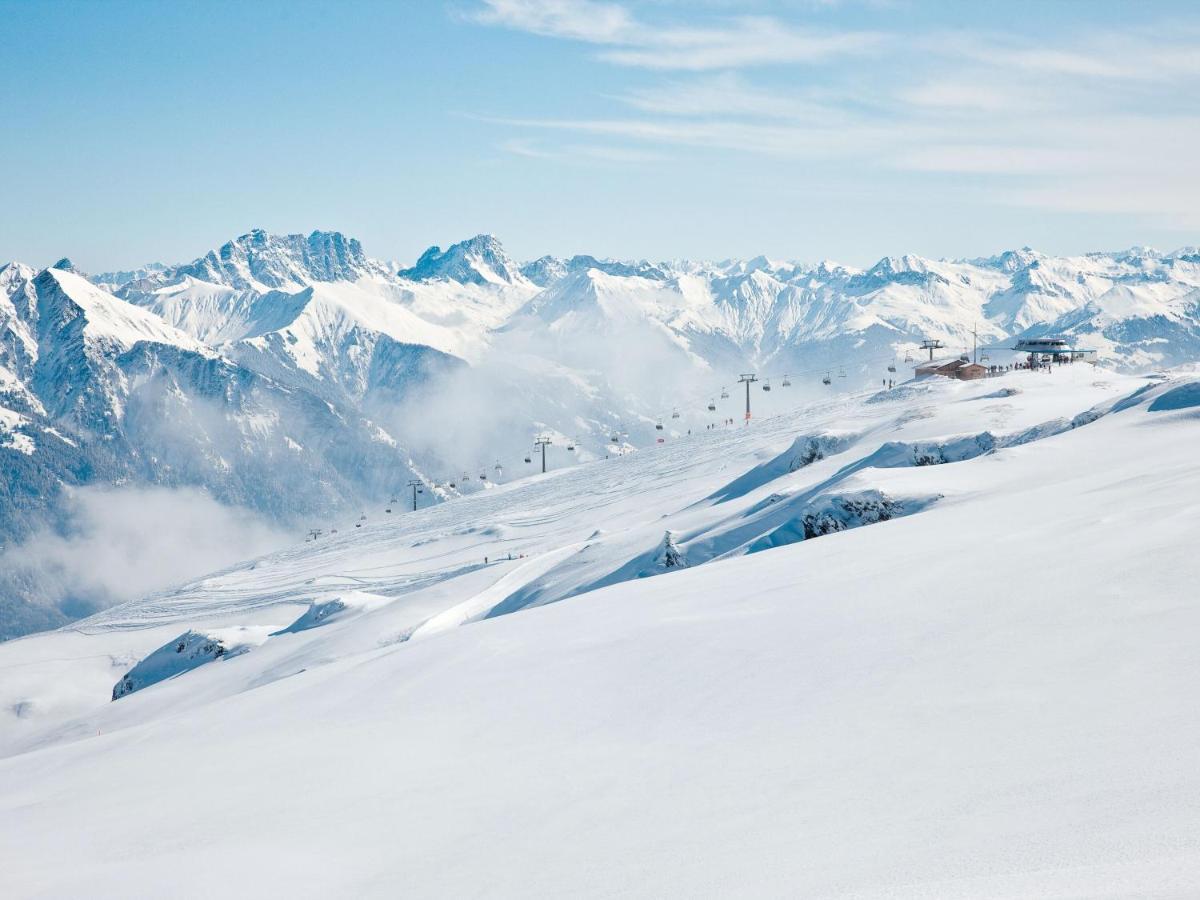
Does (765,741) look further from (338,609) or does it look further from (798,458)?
(338,609)

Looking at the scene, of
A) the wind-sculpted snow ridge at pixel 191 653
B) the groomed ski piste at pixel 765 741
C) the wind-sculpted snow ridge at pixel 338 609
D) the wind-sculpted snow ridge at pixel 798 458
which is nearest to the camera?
the groomed ski piste at pixel 765 741

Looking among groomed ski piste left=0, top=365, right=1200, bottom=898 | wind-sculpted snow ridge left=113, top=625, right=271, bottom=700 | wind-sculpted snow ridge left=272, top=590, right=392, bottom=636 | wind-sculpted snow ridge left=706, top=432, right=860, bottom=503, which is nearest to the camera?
groomed ski piste left=0, top=365, right=1200, bottom=898

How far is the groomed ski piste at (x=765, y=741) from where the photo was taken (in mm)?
8828

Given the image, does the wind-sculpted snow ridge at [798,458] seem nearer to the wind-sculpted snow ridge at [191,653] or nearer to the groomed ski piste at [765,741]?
the groomed ski piste at [765,741]

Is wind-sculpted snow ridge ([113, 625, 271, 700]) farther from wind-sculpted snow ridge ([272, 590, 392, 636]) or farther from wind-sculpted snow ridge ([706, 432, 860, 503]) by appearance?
wind-sculpted snow ridge ([706, 432, 860, 503])

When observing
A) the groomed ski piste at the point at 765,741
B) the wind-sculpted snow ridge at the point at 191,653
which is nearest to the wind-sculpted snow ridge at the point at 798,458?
the groomed ski piste at the point at 765,741

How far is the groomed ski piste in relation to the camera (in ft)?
29.0

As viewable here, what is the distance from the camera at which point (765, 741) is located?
12.0m

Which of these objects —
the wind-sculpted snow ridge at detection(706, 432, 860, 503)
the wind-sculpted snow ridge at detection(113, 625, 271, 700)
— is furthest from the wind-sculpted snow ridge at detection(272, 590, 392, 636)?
the wind-sculpted snow ridge at detection(706, 432, 860, 503)

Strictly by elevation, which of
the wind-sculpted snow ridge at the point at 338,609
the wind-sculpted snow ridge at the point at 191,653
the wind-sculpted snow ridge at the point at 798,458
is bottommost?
the wind-sculpted snow ridge at the point at 191,653

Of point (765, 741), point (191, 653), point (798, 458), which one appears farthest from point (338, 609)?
point (765, 741)

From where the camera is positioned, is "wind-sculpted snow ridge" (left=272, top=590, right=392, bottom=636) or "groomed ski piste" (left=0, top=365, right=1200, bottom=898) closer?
"groomed ski piste" (left=0, top=365, right=1200, bottom=898)

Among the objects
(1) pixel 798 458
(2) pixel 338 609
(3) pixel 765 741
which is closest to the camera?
(3) pixel 765 741

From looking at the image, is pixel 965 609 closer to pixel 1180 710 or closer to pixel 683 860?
pixel 1180 710
